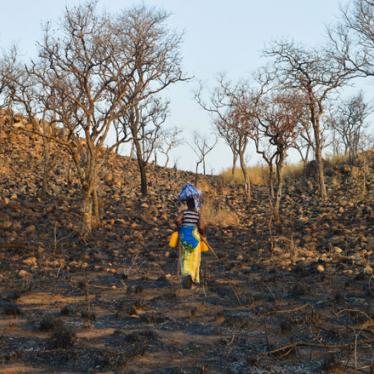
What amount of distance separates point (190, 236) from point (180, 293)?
0.97 m

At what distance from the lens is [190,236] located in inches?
348

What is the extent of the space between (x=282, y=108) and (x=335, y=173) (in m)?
7.20

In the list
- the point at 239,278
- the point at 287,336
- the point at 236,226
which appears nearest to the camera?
the point at 287,336

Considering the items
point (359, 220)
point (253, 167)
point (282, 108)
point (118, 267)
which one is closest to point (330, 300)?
point (118, 267)

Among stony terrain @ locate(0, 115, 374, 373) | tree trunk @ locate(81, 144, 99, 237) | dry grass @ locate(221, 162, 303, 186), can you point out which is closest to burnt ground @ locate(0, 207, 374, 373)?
stony terrain @ locate(0, 115, 374, 373)

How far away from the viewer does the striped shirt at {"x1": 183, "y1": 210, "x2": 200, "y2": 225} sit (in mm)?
8867

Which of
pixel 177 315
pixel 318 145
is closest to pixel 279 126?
pixel 318 145

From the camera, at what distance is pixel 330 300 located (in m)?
7.83

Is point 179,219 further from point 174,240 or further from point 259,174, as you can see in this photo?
point 259,174

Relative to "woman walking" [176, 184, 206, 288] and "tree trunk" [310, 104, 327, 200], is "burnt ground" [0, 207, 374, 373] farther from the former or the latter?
"tree trunk" [310, 104, 327, 200]

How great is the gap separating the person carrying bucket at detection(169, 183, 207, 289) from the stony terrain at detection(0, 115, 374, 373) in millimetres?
328

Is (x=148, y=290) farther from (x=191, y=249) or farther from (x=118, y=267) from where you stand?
(x=118, y=267)

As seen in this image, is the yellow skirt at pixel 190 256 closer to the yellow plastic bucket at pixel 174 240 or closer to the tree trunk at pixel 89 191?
the yellow plastic bucket at pixel 174 240

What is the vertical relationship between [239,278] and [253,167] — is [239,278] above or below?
below
